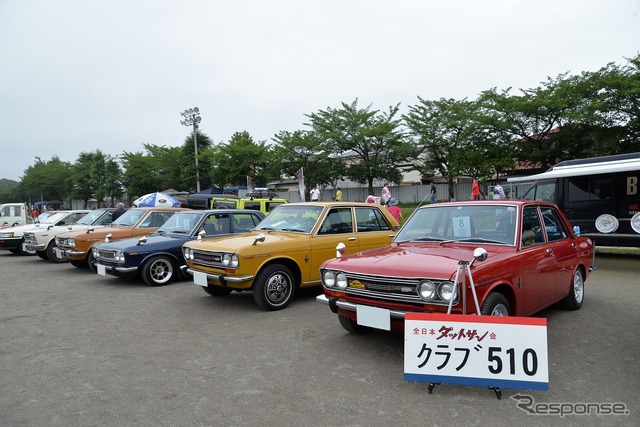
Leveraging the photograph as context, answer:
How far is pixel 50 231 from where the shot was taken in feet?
42.4

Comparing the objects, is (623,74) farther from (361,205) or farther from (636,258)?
(361,205)

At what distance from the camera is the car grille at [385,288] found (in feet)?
12.8

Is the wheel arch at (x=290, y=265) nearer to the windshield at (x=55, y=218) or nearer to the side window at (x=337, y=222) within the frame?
the side window at (x=337, y=222)

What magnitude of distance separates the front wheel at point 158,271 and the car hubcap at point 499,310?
667cm

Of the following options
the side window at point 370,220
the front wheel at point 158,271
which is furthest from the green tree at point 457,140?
the front wheel at point 158,271

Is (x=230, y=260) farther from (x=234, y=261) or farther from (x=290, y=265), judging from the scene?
(x=290, y=265)

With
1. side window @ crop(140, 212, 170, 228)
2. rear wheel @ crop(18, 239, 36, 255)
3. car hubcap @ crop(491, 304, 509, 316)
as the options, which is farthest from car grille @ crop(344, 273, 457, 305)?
rear wheel @ crop(18, 239, 36, 255)

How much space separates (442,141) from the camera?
26750mm

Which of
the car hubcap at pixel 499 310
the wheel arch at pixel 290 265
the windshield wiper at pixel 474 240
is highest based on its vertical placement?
the windshield wiper at pixel 474 240

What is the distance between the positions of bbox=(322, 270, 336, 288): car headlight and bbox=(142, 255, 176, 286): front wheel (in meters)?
5.10

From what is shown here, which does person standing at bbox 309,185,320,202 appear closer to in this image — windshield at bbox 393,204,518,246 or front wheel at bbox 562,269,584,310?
front wheel at bbox 562,269,584,310

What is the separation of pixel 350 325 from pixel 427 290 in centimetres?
147

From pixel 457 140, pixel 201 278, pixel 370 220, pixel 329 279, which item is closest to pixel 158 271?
pixel 201 278

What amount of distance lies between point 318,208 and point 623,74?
20.2 metres
